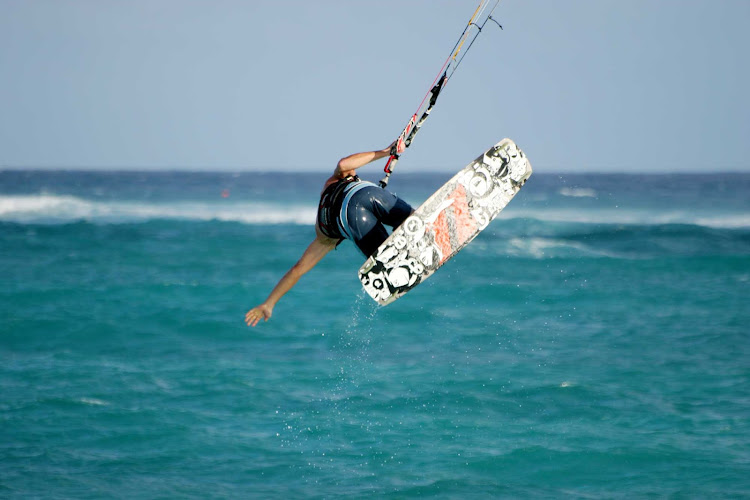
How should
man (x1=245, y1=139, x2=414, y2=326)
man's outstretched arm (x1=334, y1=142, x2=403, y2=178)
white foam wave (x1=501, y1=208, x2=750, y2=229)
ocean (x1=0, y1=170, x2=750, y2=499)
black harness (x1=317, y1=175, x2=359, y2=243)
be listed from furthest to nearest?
white foam wave (x1=501, y1=208, x2=750, y2=229) → ocean (x1=0, y1=170, x2=750, y2=499) → black harness (x1=317, y1=175, x2=359, y2=243) → man (x1=245, y1=139, x2=414, y2=326) → man's outstretched arm (x1=334, y1=142, x2=403, y2=178)

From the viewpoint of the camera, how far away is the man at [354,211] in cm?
861

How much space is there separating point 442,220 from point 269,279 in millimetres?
17561

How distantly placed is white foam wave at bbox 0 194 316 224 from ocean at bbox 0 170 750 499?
34.6 ft

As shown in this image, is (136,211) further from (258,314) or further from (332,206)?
(332,206)

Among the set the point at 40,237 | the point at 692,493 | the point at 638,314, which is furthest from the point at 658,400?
the point at 40,237

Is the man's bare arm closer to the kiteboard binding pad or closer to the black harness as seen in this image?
the black harness

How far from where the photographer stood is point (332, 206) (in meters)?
8.80

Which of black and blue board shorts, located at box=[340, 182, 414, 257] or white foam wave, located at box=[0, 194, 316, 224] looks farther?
white foam wave, located at box=[0, 194, 316, 224]

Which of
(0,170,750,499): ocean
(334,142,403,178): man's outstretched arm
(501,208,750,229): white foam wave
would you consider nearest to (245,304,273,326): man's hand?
(334,142,403,178): man's outstretched arm

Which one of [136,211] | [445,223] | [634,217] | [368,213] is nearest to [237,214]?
[136,211]

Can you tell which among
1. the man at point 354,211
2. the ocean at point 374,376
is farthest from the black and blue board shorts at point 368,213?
the ocean at point 374,376

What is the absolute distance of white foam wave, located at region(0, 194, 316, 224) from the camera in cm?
4162

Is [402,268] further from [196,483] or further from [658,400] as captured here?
[658,400]

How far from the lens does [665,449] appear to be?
12.7 metres
